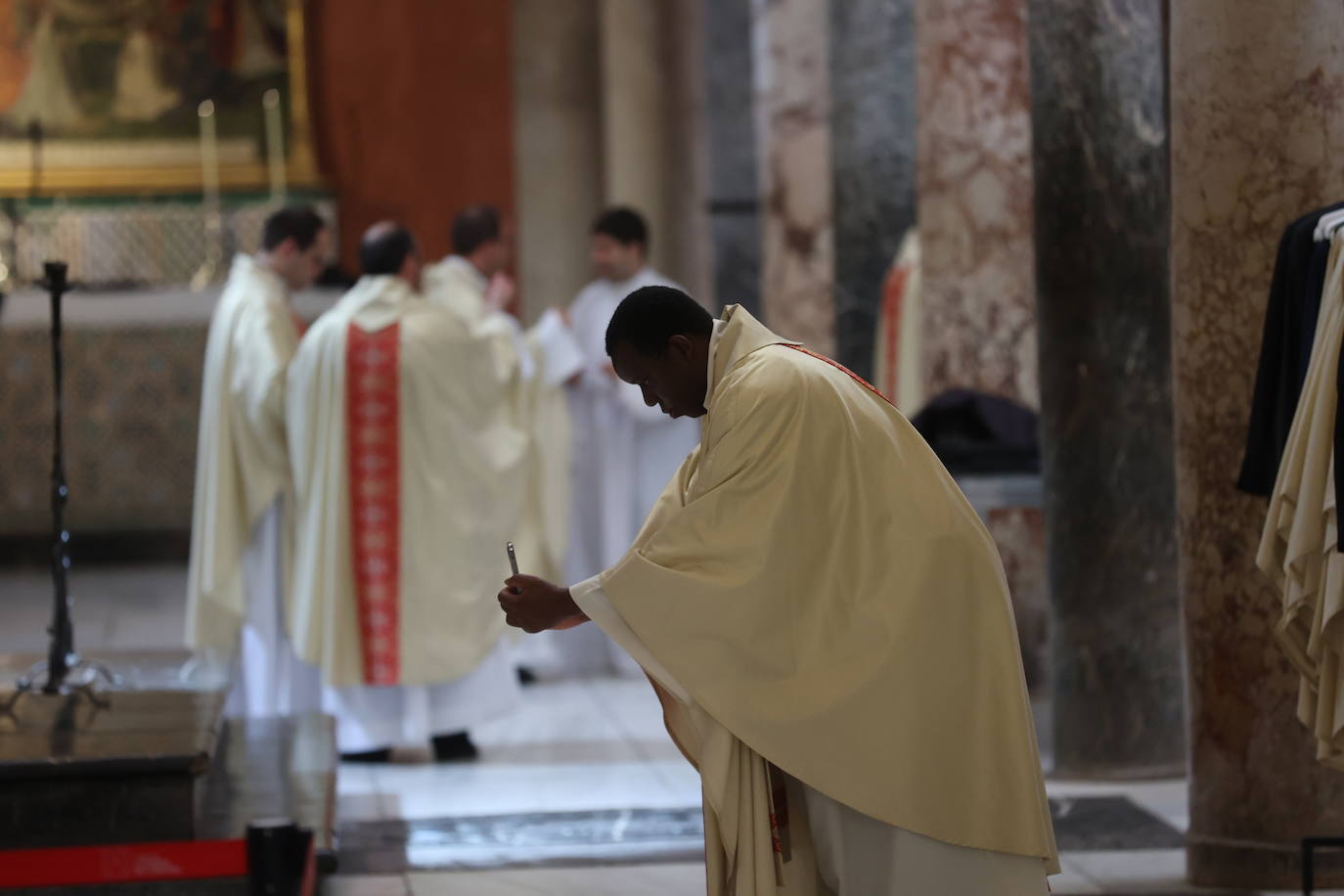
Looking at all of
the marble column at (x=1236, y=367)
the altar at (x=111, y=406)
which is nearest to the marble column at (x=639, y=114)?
the altar at (x=111, y=406)

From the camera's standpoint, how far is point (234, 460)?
6898 mm

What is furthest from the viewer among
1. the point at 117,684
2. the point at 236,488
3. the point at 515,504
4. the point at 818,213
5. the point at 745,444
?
the point at 818,213

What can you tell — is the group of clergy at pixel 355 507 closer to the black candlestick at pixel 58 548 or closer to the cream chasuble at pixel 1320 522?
the black candlestick at pixel 58 548

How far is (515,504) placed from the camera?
24.2 ft

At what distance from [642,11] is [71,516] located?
4790mm

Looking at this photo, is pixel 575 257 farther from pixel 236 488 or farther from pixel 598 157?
pixel 236 488

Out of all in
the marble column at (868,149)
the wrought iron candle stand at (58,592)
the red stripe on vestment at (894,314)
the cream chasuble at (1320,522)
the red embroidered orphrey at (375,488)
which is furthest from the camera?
the marble column at (868,149)

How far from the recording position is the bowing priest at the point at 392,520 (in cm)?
676

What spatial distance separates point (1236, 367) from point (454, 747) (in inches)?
132

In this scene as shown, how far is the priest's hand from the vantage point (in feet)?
10.9

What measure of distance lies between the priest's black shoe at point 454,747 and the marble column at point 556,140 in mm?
6549

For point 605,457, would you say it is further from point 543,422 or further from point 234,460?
point 234,460

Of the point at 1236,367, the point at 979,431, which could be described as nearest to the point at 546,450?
the point at 979,431

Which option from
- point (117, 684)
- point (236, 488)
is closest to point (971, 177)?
point (236, 488)
